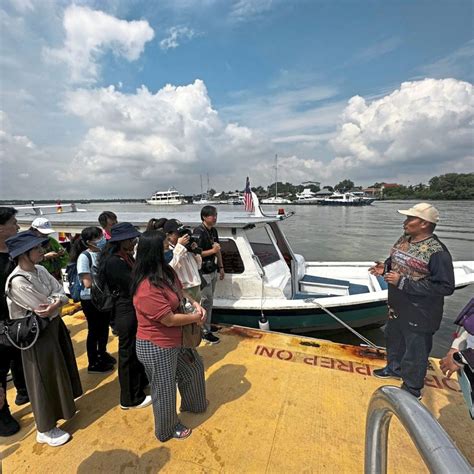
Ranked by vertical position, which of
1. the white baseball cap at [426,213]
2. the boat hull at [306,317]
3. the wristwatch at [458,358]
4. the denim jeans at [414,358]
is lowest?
the boat hull at [306,317]

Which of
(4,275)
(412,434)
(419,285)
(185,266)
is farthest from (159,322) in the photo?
(419,285)

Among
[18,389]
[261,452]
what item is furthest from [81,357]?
[261,452]

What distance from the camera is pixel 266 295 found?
4.48m

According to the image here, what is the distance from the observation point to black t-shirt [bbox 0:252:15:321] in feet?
7.04

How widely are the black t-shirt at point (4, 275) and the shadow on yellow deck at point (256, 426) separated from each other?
0.99m

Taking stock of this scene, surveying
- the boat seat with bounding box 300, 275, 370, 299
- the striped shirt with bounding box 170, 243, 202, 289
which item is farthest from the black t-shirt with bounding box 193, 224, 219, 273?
the boat seat with bounding box 300, 275, 370, 299

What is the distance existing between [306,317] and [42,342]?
11.2ft

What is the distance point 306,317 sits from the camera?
4.36m

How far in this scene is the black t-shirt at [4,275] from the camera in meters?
2.15

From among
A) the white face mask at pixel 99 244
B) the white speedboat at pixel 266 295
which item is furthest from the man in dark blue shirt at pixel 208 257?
the white face mask at pixel 99 244

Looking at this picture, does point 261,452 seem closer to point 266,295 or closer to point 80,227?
point 266,295

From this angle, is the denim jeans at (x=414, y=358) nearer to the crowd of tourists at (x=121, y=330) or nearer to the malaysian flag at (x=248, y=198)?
the crowd of tourists at (x=121, y=330)

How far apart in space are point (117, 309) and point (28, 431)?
3.83 ft

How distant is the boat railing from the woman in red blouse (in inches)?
47.6
